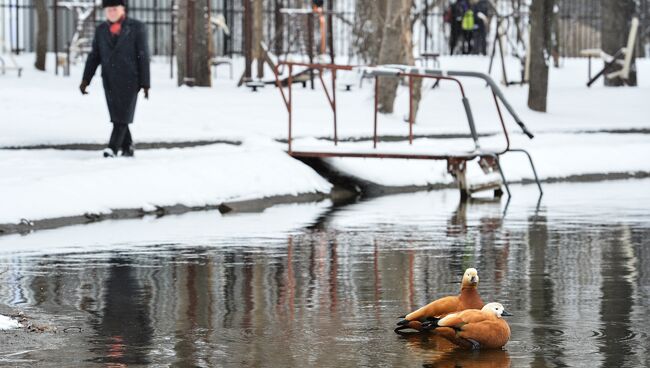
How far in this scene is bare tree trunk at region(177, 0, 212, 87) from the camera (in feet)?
111

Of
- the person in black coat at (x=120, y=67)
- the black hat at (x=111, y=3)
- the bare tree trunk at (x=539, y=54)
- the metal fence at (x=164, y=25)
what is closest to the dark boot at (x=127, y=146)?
the person in black coat at (x=120, y=67)

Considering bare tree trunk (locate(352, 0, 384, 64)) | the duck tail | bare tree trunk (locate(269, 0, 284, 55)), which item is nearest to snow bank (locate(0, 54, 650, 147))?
bare tree trunk (locate(352, 0, 384, 64))

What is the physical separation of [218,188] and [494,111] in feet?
46.9

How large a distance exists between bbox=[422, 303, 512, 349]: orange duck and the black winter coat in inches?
497

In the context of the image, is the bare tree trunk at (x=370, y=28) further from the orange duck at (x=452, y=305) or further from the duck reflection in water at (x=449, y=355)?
the duck reflection in water at (x=449, y=355)

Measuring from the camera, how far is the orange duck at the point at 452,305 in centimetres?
954

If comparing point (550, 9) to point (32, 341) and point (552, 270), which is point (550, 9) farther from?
point (32, 341)

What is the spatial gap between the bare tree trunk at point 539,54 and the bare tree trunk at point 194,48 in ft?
20.4

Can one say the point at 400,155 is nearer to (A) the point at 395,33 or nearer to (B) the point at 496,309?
(A) the point at 395,33

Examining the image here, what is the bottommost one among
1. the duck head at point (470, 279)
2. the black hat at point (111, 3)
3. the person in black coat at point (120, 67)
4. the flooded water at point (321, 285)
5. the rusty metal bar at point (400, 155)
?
the flooded water at point (321, 285)

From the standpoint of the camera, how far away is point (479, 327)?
29.9ft

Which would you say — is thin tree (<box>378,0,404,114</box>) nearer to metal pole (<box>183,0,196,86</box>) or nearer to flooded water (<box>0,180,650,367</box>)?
metal pole (<box>183,0,196,86</box>)

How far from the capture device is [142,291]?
466 inches

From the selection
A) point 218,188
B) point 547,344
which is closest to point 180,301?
point 547,344
